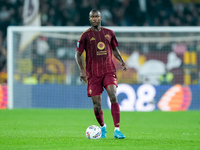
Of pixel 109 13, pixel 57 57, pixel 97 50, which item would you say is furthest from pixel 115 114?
pixel 109 13

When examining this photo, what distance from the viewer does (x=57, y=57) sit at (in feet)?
47.2

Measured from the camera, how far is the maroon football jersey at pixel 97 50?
6004 mm

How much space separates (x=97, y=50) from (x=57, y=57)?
8515 mm

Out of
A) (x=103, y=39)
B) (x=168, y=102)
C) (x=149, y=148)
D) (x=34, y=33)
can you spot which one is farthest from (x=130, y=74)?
(x=149, y=148)

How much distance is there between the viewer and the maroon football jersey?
6.00 meters

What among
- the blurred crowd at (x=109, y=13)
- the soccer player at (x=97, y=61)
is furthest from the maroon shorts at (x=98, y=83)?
the blurred crowd at (x=109, y=13)

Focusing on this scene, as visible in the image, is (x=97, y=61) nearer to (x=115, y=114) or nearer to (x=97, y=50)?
(x=97, y=50)

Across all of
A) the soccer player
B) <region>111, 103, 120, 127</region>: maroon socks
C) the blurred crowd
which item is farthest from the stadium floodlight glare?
<region>111, 103, 120, 127</region>: maroon socks

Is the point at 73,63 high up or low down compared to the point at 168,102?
up

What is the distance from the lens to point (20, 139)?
571cm

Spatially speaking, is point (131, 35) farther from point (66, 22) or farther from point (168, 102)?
point (66, 22)

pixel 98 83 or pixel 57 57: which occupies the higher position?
pixel 57 57

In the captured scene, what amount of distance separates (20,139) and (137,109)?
8.20 m

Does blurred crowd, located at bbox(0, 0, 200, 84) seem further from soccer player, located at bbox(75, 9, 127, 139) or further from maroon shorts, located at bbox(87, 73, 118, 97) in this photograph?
maroon shorts, located at bbox(87, 73, 118, 97)
